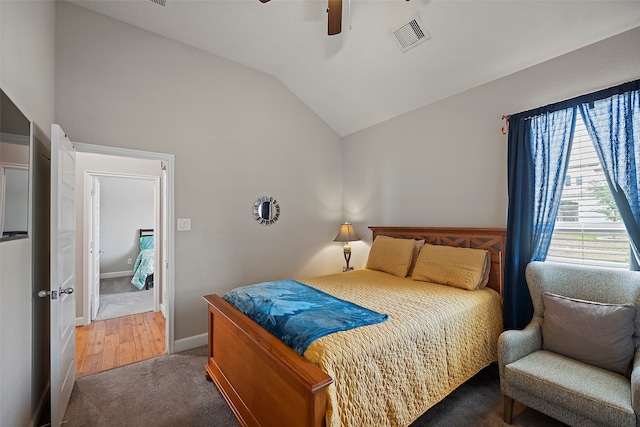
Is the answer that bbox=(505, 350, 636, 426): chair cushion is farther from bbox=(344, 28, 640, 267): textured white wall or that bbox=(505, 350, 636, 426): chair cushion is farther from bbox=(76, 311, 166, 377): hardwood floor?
bbox=(76, 311, 166, 377): hardwood floor

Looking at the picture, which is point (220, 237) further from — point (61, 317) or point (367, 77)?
point (367, 77)

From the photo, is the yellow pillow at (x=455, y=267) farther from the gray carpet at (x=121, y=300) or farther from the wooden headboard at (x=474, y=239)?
the gray carpet at (x=121, y=300)

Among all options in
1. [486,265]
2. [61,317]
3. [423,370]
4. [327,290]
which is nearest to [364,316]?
[423,370]

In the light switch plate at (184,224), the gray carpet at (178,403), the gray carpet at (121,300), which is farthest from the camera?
the gray carpet at (121,300)

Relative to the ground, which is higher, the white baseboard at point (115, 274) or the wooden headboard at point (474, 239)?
the wooden headboard at point (474, 239)

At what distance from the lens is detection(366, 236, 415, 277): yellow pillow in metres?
3.13

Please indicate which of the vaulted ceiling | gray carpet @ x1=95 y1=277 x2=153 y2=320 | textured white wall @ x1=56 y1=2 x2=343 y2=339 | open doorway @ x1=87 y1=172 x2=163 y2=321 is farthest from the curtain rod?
open doorway @ x1=87 y1=172 x2=163 y2=321

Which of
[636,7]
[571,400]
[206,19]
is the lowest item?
[571,400]

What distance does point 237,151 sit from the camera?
3.43m

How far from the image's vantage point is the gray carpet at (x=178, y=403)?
1.96 metres

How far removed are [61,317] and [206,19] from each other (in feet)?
9.14

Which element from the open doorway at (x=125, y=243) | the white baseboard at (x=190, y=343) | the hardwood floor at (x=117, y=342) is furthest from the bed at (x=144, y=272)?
the white baseboard at (x=190, y=343)

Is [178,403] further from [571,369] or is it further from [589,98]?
[589,98]

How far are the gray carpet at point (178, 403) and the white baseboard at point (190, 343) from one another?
343mm
